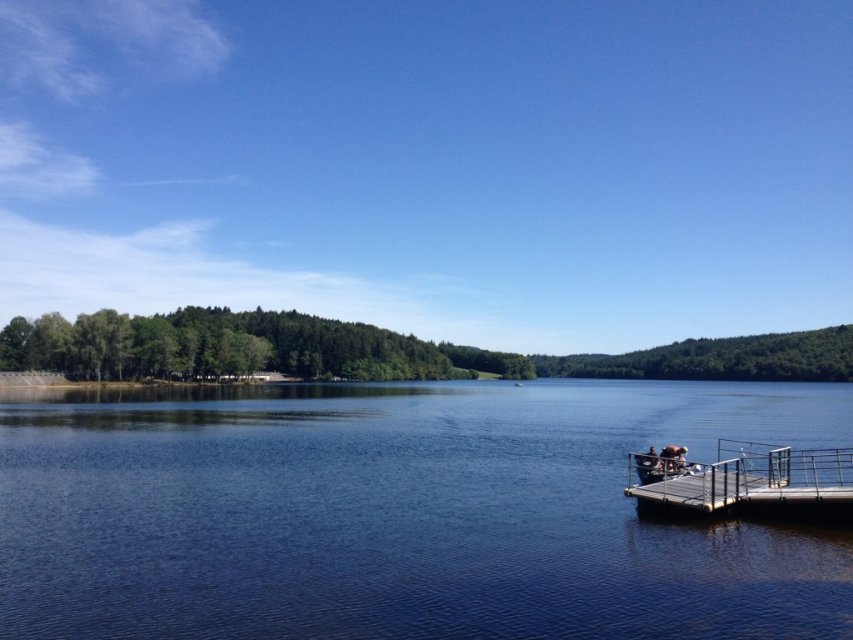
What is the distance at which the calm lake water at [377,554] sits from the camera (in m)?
15.2

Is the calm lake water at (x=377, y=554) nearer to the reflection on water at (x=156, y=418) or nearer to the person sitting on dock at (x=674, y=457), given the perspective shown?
the person sitting on dock at (x=674, y=457)

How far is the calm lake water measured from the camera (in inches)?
599

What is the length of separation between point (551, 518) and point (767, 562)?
7612 millimetres

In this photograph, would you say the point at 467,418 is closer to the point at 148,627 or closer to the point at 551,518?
the point at 551,518

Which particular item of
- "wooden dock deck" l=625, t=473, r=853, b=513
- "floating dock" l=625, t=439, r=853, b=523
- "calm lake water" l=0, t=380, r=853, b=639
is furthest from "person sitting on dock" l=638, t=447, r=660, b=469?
"wooden dock deck" l=625, t=473, r=853, b=513

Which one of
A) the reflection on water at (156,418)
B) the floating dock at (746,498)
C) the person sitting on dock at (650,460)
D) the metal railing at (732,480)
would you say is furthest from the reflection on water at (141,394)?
the floating dock at (746,498)

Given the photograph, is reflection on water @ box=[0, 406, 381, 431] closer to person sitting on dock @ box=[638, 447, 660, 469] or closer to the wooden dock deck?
person sitting on dock @ box=[638, 447, 660, 469]

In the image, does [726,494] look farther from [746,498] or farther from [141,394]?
[141,394]

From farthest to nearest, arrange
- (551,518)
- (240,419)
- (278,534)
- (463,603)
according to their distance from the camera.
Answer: (240,419)
(551,518)
(278,534)
(463,603)

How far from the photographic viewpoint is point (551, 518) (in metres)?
25.1

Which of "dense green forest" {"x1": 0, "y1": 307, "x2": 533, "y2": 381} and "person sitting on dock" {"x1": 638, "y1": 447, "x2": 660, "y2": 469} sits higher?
"dense green forest" {"x1": 0, "y1": 307, "x2": 533, "y2": 381}

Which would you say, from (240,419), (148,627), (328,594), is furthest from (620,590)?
(240,419)

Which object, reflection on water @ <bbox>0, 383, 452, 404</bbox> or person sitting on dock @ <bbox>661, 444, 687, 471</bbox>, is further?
reflection on water @ <bbox>0, 383, 452, 404</bbox>

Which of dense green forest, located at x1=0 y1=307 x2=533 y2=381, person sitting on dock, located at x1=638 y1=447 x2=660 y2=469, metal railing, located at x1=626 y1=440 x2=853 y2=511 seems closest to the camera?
metal railing, located at x1=626 y1=440 x2=853 y2=511
